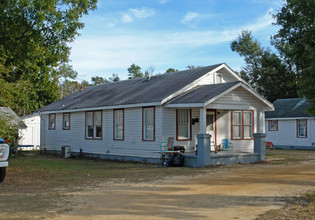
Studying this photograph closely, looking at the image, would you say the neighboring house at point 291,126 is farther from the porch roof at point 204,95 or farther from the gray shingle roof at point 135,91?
the porch roof at point 204,95

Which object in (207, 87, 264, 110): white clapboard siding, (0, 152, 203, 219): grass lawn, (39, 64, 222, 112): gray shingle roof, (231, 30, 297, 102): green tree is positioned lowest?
(0, 152, 203, 219): grass lawn

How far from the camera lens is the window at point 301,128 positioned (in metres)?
31.3

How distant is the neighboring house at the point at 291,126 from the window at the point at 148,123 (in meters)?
16.3

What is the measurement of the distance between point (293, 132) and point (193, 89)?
54.0ft

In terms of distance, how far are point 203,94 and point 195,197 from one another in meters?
8.67

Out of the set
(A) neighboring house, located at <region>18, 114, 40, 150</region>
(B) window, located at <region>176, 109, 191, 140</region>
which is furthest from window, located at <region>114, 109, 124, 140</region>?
(A) neighboring house, located at <region>18, 114, 40, 150</region>

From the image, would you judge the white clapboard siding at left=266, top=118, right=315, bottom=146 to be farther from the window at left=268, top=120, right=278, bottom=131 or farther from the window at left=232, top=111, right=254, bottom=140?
the window at left=232, top=111, right=254, bottom=140

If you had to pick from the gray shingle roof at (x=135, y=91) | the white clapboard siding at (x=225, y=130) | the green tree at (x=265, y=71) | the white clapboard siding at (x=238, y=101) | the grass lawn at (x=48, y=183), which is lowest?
the grass lawn at (x=48, y=183)

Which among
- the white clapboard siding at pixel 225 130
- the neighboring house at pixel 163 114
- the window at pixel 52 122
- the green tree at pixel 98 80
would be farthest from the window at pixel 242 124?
the green tree at pixel 98 80

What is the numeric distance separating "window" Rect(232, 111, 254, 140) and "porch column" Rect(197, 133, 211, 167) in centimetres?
512

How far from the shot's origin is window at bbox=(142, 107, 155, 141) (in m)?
18.9

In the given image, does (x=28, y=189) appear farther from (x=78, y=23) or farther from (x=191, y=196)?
(x=78, y=23)

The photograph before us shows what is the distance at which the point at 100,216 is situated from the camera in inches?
303

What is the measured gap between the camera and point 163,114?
18250mm
